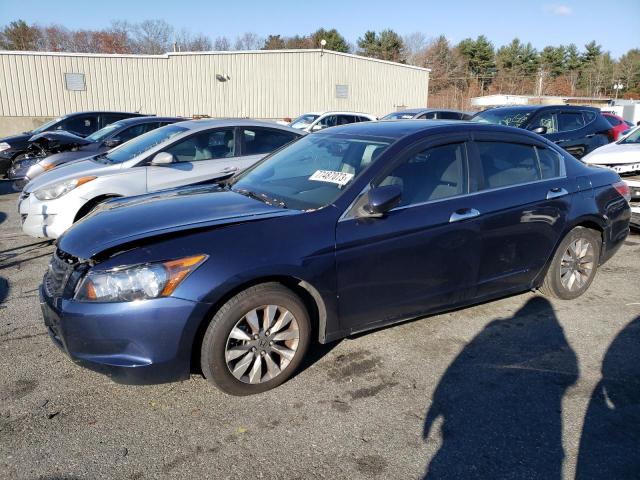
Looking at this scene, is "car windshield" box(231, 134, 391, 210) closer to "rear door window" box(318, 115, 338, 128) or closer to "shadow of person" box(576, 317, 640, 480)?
"shadow of person" box(576, 317, 640, 480)

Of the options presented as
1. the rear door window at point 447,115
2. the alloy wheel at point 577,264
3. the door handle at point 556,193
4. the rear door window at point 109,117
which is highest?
the rear door window at point 109,117

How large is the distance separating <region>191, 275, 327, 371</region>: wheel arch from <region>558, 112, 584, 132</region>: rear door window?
869cm

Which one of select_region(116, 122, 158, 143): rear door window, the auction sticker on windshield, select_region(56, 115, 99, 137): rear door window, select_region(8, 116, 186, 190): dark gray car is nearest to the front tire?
the auction sticker on windshield

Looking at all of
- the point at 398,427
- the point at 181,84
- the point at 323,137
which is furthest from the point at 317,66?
the point at 398,427

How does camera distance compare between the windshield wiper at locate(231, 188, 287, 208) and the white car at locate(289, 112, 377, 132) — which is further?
the white car at locate(289, 112, 377, 132)

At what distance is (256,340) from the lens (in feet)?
10.2

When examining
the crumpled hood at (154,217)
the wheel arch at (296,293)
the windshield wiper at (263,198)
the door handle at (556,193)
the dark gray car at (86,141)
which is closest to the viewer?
the wheel arch at (296,293)

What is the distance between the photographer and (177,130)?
6949mm

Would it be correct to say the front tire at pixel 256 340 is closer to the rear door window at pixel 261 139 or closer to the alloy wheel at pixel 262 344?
the alloy wheel at pixel 262 344

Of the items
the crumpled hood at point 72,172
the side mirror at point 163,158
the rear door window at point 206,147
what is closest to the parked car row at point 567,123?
the rear door window at point 206,147

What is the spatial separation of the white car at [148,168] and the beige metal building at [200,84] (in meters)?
20.5

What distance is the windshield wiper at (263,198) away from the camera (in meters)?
3.54

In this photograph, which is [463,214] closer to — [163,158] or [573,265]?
[573,265]

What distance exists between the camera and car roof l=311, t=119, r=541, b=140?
3877mm
